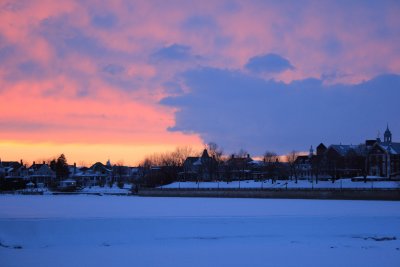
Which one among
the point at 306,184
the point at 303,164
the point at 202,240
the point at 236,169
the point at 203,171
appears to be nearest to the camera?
the point at 202,240

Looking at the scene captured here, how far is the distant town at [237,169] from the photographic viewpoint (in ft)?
370

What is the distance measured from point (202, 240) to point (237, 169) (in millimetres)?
114333

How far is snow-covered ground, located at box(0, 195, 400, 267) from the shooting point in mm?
24922

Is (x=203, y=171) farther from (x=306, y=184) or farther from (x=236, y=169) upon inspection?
(x=306, y=184)

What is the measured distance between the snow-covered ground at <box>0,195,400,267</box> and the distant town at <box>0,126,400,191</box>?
193 feet

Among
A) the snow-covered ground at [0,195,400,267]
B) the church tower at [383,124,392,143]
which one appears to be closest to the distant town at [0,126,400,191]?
the church tower at [383,124,392,143]

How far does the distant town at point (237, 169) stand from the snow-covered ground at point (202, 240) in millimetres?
58917

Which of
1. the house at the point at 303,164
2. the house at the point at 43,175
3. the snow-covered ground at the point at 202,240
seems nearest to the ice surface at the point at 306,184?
the house at the point at 303,164

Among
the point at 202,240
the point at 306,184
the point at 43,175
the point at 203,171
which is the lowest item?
the point at 202,240

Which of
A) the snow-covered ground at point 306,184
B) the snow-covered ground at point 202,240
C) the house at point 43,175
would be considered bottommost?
the snow-covered ground at point 202,240

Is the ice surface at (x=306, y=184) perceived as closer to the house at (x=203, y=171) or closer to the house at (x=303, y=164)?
the house at (x=203, y=171)

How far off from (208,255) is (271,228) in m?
11.9

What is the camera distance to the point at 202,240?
105ft

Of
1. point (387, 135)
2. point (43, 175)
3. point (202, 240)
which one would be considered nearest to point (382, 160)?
point (387, 135)
